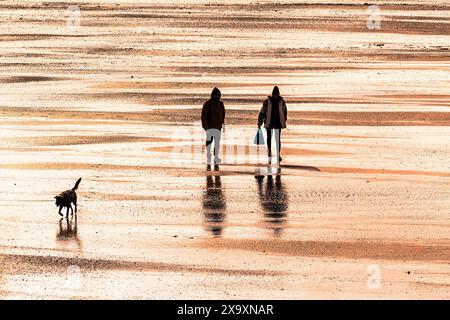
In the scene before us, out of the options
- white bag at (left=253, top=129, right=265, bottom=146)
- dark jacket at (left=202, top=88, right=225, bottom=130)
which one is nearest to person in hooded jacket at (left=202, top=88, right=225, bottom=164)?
dark jacket at (left=202, top=88, right=225, bottom=130)

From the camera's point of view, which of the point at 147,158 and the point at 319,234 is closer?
the point at 319,234

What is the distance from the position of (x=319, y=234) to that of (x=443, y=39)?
30472 mm

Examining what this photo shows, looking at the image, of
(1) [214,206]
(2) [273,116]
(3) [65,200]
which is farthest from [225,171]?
(3) [65,200]

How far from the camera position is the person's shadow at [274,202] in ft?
54.2

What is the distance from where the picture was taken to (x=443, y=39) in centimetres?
4550

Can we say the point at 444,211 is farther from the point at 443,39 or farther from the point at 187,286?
the point at 443,39

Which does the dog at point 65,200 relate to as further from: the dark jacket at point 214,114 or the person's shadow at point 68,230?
the dark jacket at point 214,114

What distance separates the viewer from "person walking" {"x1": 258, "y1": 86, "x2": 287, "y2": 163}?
73.9ft

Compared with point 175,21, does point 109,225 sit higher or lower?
lower

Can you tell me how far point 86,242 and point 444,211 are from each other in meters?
4.46

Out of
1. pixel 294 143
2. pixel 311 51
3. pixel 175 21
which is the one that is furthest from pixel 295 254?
pixel 175 21

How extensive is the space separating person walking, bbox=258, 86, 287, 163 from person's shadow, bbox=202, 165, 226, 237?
87.2 inches

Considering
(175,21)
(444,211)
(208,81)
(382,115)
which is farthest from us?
(175,21)

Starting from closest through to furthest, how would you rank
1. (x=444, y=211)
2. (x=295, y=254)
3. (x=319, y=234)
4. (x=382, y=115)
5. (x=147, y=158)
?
(x=295, y=254) < (x=319, y=234) < (x=444, y=211) < (x=147, y=158) < (x=382, y=115)
